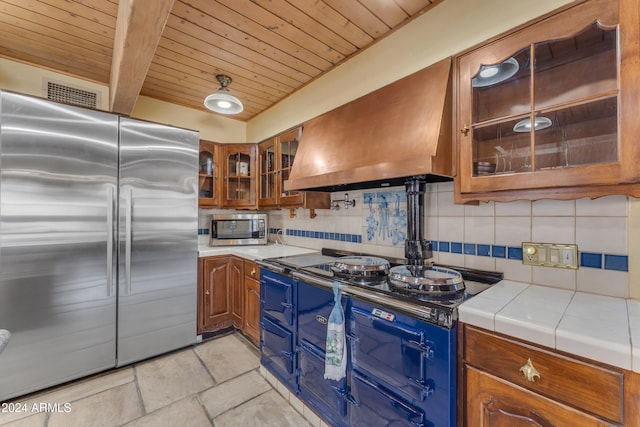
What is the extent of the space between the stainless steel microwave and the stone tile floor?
3.72 feet

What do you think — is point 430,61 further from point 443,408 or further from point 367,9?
point 443,408

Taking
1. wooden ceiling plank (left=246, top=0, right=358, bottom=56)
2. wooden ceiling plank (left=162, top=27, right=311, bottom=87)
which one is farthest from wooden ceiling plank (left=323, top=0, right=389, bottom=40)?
wooden ceiling plank (left=162, top=27, right=311, bottom=87)

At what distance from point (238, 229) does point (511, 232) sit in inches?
97.0

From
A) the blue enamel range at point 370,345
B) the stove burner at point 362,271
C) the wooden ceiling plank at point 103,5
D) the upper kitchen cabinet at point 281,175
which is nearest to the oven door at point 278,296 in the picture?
the blue enamel range at point 370,345

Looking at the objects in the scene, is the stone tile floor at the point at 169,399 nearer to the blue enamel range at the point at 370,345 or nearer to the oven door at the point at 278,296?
the blue enamel range at the point at 370,345

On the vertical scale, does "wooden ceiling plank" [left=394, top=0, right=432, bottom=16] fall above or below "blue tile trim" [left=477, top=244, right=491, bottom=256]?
above

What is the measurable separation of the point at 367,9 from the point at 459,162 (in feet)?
3.87

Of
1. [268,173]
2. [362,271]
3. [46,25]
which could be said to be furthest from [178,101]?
[362,271]

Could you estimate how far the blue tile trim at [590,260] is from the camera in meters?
1.17

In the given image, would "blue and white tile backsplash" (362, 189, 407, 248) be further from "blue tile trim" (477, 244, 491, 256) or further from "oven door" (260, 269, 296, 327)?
"oven door" (260, 269, 296, 327)

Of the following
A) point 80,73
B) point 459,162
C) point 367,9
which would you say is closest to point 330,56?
point 367,9

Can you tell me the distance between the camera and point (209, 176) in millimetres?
3006

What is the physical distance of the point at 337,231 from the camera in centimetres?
239

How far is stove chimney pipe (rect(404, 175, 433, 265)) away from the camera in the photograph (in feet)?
5.20
